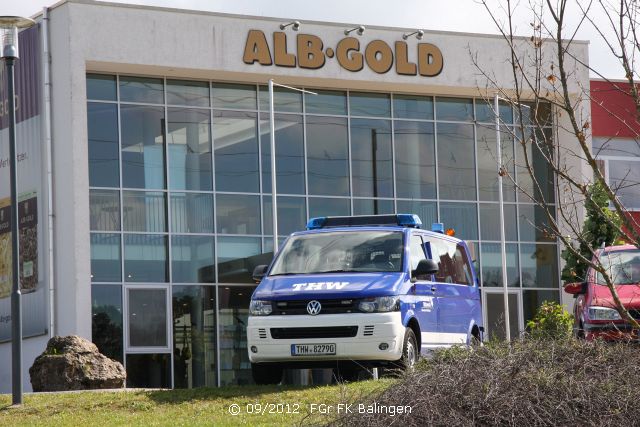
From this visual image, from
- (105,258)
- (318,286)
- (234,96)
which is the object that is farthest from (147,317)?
(318,286)

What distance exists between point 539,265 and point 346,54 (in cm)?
738

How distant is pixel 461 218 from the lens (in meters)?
31.6

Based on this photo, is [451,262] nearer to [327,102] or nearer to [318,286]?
[318,286]

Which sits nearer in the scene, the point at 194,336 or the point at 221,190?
the point at 194,336

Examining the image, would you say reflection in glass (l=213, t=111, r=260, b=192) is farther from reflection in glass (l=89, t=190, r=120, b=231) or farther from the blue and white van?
the blue and white van

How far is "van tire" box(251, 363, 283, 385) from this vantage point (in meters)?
15.5

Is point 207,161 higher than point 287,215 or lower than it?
higher

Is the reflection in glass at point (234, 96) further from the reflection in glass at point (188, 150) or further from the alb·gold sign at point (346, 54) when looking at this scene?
the alb·gold sign at point (346, 54)

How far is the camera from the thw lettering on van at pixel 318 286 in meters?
15.1

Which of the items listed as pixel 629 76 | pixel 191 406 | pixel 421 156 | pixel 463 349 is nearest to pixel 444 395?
pixel 463 349

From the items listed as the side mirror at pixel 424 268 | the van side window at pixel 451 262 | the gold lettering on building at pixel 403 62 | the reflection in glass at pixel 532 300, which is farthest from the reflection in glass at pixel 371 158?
the side mirror at pixel 424 268

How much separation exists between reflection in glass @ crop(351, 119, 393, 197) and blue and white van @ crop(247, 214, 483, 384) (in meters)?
13.1

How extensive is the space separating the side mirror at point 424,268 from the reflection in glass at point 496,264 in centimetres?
1577

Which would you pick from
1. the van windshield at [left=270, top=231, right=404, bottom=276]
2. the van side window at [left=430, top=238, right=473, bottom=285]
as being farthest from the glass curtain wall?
the van windshield at [left=270, top=231, right=404, bottom=276]
